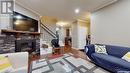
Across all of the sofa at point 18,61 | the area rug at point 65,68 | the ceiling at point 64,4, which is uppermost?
the ceiling at point 64,4

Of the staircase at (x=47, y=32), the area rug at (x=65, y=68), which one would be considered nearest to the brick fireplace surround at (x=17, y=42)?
the area rug at (x=65, y=68)

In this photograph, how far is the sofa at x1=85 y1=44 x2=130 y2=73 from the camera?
249 cm

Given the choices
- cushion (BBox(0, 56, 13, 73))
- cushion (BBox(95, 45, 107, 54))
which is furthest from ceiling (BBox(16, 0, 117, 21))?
cushion (BBox(0, 56, 13, 73))

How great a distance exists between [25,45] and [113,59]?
361 cm

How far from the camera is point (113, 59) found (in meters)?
2.89

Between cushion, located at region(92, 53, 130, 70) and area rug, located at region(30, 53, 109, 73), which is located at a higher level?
cushion, located at region(92, 53, 130, 70)

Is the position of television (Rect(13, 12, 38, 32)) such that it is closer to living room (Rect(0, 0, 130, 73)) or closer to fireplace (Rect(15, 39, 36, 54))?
living room (Rect(0, 0, 130, 73))

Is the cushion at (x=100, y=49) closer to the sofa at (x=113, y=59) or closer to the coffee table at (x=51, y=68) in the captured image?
the sofa at (x=113, y=59)

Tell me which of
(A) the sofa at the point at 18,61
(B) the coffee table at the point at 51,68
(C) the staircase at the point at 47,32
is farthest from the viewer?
(C) the staircase at the point at 47,32

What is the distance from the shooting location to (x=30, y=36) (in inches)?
202

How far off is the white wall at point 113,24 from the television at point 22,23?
313 cm

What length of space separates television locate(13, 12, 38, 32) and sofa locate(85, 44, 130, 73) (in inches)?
111

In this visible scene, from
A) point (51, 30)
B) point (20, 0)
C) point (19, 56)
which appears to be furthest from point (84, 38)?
point (19, 56)

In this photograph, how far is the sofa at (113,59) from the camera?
249cm
